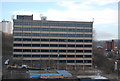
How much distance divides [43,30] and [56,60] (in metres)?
1.42

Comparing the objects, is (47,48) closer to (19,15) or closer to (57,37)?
(57,37)

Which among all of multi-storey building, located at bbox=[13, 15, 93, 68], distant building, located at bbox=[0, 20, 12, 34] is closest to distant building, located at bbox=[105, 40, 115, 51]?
multi-storey building, located at bbox=[13, 15, 93, 68]

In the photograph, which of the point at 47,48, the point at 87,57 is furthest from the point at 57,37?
the point at 87,57

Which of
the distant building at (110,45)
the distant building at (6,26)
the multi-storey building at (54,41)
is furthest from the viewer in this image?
the distant building at (110,45)

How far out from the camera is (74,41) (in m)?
8.27

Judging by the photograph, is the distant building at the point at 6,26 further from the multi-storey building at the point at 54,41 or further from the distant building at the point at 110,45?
the distant building at the point at 110,45

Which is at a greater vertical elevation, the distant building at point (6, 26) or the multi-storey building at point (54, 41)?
the distant building at point (6, 26)

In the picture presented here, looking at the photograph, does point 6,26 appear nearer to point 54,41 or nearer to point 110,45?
point 54,41

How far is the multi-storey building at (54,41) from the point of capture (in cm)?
804

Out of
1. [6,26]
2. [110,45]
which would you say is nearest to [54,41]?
[6,26]

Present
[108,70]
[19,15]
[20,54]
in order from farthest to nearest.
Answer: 1. [19,15]
2. [20,54]
3. [108,70]

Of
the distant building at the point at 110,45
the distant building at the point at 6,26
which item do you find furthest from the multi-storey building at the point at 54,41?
the distant building at the point at 110,45

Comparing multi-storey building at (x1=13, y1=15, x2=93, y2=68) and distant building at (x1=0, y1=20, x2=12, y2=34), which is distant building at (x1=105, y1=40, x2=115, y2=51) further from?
distant building at (x1=0, y1=20, x2=12, y2=34)

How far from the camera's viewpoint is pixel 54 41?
816 centimetres
